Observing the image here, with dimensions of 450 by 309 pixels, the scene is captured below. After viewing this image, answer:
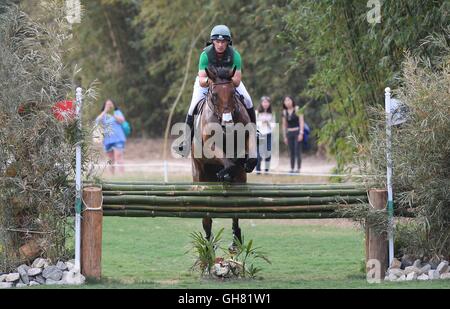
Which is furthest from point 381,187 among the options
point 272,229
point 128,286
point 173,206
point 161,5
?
point 161,5

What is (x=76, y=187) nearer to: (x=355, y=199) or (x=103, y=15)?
(x=355, y=199)

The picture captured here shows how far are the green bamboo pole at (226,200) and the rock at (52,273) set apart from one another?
90cm

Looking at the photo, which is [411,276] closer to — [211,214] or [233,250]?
[233,250]

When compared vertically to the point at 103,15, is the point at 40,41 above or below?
below

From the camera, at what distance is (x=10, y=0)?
1072 centimetres

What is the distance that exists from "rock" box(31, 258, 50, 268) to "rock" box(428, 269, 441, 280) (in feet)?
12.2

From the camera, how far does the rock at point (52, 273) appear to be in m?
9.55

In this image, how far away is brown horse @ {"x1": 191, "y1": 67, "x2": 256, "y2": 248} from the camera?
10.8 metres

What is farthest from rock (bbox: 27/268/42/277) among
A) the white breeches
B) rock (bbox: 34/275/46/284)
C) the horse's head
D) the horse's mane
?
the white breeches

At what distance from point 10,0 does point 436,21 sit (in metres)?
5.25

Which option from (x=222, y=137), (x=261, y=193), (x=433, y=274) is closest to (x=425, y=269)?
(x=433, y=274)

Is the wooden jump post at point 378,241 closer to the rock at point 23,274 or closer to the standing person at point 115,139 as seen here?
the rock at point 23,274

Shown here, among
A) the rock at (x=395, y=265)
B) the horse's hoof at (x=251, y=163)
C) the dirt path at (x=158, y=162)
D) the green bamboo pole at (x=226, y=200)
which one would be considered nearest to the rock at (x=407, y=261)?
the rock at (x=395, y=265)

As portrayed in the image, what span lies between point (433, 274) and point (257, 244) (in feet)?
15.3
